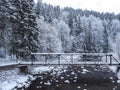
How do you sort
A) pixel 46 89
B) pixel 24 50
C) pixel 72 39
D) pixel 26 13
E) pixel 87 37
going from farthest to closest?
pixel 72 39, pixel 87 37, pixel 26 13, pixel 24 50, pixel 46 89

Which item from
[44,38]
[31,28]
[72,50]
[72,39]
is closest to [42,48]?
[44,38]

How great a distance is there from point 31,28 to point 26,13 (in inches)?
86.0

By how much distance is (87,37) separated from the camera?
1988 inches

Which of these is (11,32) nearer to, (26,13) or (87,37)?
(26,13)

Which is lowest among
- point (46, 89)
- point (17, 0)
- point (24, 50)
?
point (46, 89)

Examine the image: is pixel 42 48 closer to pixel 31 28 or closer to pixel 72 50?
pixel 31 28

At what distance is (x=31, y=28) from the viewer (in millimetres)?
26141

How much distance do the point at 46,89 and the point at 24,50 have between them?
10658 mm

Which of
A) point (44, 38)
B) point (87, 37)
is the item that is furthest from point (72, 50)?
point (44, 38)

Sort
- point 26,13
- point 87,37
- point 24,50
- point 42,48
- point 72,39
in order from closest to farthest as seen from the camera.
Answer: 1. point 24,50
2. point 26,13
3. point 42,48
4. point 87,37
5. point 72,39

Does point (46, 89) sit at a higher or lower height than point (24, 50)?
lower

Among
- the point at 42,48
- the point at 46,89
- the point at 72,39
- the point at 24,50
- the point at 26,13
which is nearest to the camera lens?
the point at 46,89

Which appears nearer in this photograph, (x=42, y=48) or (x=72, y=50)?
(x=42, y=48)

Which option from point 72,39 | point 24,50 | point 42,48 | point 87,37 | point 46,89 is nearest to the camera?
point 46,89
